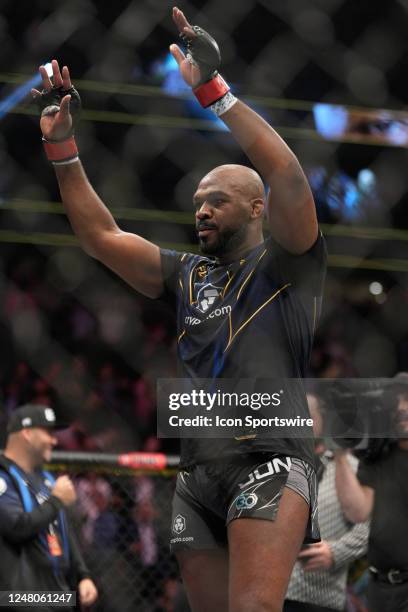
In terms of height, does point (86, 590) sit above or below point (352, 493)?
below

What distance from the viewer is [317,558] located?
3.03 metres

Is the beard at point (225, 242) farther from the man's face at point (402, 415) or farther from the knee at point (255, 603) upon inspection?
the man's face at point (402, 415)

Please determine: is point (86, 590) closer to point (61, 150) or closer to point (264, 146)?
point (61, 150)

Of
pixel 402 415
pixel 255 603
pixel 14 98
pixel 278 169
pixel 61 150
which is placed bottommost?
pixel 255 603

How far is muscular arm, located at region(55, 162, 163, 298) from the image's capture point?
6.75ft

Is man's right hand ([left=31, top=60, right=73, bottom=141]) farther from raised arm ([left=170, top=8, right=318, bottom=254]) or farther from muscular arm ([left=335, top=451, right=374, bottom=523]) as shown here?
muscular arm ([left=335, top=451, right=374, bottom=523])

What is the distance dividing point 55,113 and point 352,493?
1.68 metres

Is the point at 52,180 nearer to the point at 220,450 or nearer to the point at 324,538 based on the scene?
the point at 324,538

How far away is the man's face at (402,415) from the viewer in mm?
2914

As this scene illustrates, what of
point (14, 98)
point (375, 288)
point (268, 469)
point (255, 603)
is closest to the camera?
point (255, 603)

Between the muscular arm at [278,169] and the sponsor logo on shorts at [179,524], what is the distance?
61 cm

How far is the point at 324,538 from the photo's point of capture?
10.6 ft

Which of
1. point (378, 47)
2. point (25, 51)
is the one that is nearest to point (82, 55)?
point (25, 51)

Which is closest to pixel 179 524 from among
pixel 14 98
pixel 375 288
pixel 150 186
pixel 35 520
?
pixel 35 520
